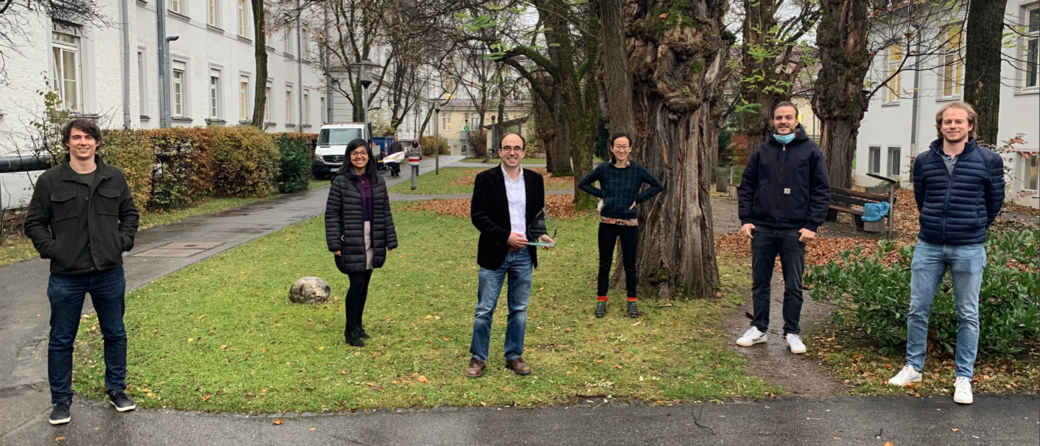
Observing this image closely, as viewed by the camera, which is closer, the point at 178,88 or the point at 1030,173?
the point at 1030,173

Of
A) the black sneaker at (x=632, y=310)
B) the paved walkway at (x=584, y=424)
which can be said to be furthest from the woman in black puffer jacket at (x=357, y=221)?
the black sneaker at (x=632, y=310)

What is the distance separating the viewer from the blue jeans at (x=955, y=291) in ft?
17.2

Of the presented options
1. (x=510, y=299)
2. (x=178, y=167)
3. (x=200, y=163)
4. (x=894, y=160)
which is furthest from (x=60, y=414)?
(x=894, y=160)

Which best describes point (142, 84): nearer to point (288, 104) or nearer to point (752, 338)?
point (288, 104)

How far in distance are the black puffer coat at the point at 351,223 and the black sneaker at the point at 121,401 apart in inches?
70.2

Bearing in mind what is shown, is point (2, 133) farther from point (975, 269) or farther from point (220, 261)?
point (975, 269)

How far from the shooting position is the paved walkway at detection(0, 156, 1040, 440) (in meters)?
4.62

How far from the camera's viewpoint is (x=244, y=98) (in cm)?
3378

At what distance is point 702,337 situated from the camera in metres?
6.99

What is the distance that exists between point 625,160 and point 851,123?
9615 millimetres

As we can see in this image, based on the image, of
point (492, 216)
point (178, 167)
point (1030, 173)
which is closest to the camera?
point (492, 216)

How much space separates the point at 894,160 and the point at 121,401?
27340 mm

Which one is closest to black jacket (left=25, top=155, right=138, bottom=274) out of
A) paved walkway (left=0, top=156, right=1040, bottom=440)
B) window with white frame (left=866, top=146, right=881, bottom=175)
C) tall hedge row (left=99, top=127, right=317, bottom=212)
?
paved walkway (left=0, top=156, right=1040, bottom=440)

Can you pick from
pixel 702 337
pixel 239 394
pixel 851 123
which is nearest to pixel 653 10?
pixel 702 337
